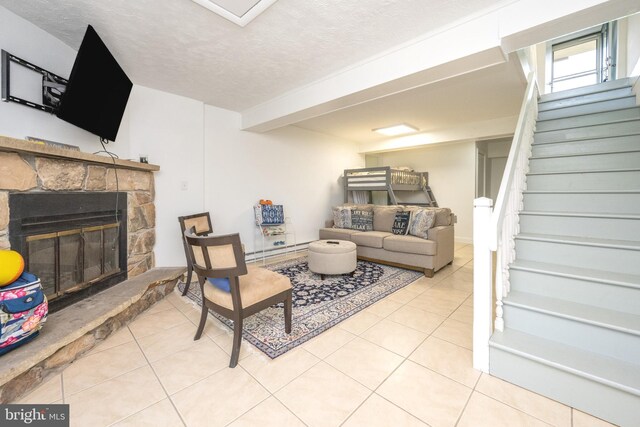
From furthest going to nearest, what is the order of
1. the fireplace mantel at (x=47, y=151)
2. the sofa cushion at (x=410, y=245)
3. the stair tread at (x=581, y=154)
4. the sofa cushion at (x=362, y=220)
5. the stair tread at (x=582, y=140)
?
the sofa cushion at (x=362, y=220) < the sofa cushion at (x=410, y=245) < the stair tread at (x=582, y=140) < the stair tread at (x=581, y=154) < the fireplace mantel at (x=47, y=151)

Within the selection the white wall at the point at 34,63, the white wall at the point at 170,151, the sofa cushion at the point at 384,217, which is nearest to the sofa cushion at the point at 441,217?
the sofa cushion at the point at 384,217

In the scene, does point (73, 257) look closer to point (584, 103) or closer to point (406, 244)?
point (406, 244)

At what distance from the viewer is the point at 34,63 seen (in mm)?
2039

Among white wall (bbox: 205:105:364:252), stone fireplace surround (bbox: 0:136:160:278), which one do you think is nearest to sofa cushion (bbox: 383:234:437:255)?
white wall (bbox: 205:105:364:252)

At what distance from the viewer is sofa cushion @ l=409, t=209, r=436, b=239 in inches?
145

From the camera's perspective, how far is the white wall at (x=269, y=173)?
396 cm

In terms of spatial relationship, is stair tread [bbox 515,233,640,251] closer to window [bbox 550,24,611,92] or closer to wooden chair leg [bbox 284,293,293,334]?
wooden chair leg [bbox 284,293,293,334]

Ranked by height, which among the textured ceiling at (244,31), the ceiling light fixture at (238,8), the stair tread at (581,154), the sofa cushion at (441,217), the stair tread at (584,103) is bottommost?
the sofa cushion at (441,217)

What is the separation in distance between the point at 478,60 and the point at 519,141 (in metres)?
0.80

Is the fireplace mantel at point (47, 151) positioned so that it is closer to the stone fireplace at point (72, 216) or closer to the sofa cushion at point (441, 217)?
the stone fireplace at point (72, 216)

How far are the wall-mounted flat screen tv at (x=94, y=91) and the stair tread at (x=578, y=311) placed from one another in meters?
3.35

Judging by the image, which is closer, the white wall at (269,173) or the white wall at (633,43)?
the white wall at (633,43)

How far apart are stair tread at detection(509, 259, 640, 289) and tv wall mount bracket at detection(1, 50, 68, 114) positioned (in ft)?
12.3

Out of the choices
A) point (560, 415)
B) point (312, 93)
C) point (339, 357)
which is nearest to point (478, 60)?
point (312, 93)
